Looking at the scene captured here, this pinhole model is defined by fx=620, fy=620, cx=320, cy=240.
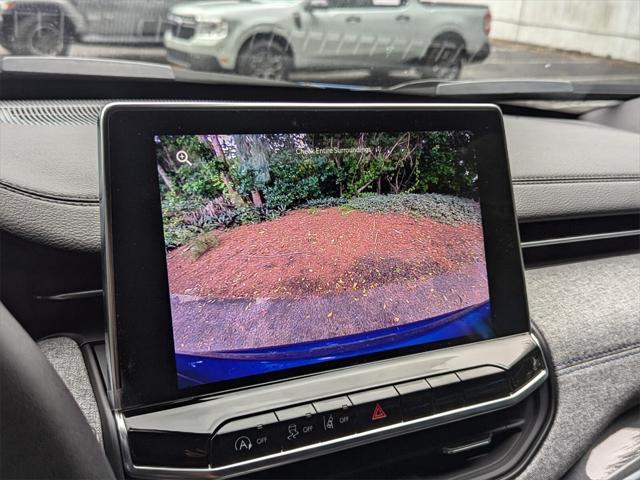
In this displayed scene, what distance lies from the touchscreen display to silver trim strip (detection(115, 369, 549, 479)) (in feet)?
0.46

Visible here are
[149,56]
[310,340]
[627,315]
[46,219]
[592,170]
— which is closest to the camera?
[310,340]

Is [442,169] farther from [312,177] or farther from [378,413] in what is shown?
[378,413]

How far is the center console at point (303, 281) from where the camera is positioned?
1.02 meters

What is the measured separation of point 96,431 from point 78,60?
3.94 ft

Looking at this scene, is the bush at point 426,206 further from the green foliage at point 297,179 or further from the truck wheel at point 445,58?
the truck wheel at point 445,58

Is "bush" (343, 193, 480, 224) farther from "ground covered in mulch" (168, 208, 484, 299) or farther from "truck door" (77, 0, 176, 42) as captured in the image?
"truck door" (77, 0, 176, 42)

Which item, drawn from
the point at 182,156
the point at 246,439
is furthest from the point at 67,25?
the point at 246,439

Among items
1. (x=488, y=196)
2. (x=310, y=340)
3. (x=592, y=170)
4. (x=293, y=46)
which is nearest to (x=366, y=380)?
(x=310, y=340)

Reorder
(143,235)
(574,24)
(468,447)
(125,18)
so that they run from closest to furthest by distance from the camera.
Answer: (143,235)
(468,447)
(125,18)
(574,24)

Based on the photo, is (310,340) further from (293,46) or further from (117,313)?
(293,46)

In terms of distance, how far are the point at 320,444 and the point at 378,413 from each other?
13 centimetres

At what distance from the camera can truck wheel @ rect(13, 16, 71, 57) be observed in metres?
1.92

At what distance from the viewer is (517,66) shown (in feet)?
8.39

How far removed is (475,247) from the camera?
127 cm
